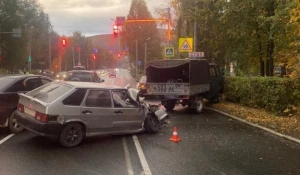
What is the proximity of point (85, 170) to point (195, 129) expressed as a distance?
524 centimetres

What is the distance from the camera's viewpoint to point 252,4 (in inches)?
706

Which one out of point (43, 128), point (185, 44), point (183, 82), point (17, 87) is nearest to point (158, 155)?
point (43, 128)

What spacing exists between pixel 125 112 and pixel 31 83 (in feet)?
10.2

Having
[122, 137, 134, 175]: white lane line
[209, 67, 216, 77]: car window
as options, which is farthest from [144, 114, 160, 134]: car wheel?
[209, 67, 216, 77]: car window

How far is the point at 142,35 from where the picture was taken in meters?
69.8

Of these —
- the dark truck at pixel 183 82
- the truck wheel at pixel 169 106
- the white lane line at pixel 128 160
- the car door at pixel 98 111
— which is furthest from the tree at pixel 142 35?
the white lane line at pixel 128 160

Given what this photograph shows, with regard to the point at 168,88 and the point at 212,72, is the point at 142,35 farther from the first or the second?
the point at 168,88

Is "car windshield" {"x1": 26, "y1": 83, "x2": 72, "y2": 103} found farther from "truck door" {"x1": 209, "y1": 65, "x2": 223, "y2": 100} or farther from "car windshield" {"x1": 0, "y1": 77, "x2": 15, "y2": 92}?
"truck door" {"x1": 209, "y1": 65, "x2": 223, "y2": 100}

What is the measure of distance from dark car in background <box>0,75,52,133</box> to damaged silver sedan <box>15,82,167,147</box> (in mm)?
565

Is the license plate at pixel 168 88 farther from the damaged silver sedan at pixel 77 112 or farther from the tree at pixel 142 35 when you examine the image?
the tree at pixel 142 35

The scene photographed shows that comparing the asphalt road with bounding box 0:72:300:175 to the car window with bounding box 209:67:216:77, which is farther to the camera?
the car window with bounding box 209:67:216:77

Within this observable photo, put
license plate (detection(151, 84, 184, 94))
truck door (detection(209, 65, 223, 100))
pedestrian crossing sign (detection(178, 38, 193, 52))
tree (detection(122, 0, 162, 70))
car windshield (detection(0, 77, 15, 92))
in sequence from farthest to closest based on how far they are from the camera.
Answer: tree (detection(122, 0, 162, 70)) < pedestrian crossing sign (detection(178, 38, 193, 52)) < truck door (detection(209, 65, 223, 100)) < license plate (detection(151, 84, 184, 94)) < car windshield (detection(0, 77, 15, 92))

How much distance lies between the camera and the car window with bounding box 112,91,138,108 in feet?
28.9

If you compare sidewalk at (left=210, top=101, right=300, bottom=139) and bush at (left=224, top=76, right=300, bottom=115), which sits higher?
bush at (left=224, top=76, right=300, bottom=115)
